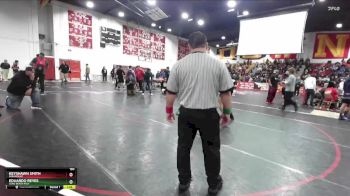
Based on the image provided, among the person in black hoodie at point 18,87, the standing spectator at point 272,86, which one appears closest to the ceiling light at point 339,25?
the standing spectator at point 272,86

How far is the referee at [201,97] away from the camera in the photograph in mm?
2234

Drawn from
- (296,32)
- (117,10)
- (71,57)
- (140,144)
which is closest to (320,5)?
(296,32)

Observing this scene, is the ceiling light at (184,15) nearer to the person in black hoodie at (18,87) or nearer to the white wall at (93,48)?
the white wall at (93,48)

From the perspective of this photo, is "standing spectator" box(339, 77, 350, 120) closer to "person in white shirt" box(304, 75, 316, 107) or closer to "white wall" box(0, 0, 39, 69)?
"person in white shirt" box(304, 75, 316, 107)

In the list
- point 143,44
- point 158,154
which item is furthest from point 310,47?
point 158,154

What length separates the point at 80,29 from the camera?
67.8 feet

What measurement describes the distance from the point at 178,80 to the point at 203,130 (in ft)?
1.94

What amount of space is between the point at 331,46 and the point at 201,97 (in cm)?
2968

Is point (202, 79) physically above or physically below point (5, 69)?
below

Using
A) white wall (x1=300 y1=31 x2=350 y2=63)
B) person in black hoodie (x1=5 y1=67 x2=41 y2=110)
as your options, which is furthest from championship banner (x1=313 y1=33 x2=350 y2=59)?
person in black hoodie (x1=5 y1=67 x2=41 y2=110)
